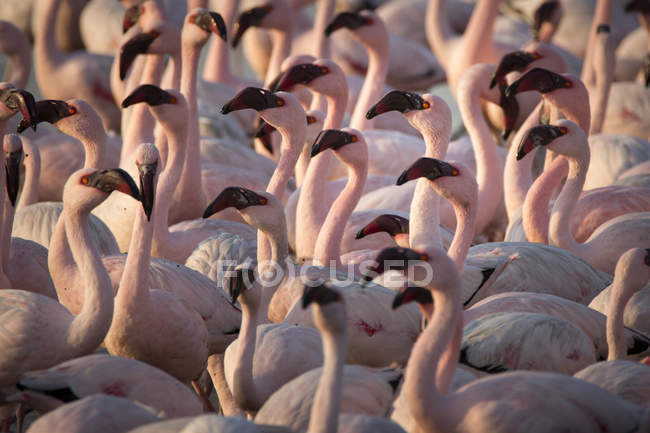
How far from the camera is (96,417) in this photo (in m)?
3.28

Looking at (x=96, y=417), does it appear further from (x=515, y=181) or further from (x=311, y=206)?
(x=515, y=181)

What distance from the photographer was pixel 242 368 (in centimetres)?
400

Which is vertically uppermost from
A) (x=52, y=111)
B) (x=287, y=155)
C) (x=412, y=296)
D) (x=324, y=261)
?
(x=52, y=111)

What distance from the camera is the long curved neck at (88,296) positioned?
4.15 meters

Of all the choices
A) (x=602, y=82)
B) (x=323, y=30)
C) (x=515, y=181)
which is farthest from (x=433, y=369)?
(x=323, y=30)

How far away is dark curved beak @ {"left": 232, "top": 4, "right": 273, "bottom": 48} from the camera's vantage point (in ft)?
27.5

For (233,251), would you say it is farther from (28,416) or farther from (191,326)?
(28,416)

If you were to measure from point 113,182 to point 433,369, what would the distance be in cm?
153

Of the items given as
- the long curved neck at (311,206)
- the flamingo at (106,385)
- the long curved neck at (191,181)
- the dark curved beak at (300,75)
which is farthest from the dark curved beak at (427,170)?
the long curved neck at (191,181)

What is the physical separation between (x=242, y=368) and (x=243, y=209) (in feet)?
3.06

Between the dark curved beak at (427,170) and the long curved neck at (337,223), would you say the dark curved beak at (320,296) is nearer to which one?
the dark curved beak at (427,170)

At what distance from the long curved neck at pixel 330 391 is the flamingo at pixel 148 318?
151 centimetres

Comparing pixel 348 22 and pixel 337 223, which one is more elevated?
pixel 348 22

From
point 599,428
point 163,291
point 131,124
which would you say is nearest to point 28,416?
point 163,291
